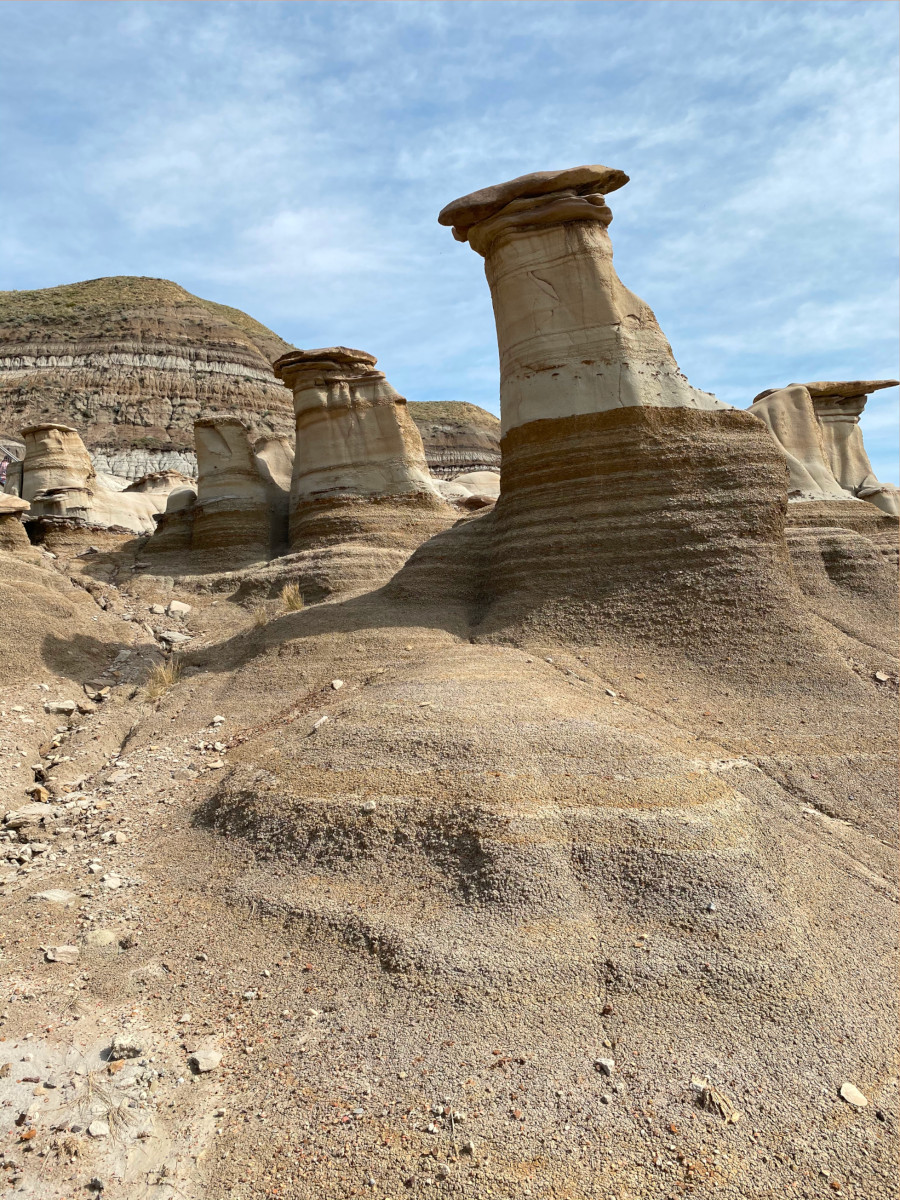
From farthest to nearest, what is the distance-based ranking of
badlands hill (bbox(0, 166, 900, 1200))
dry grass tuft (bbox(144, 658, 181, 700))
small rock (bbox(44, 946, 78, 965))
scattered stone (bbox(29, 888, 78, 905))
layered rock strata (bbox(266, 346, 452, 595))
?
layered rock strata (bbox(266, 346, 452, 595)) < dry grass tuft (bbox(144, 658, 181, 700)) < scattered stone (bbox(29, 888, 78, 905)) < small rock (bbox(44, 946, 78, 965)) < badlands hill (bbox(0, 166, 900, 1200))

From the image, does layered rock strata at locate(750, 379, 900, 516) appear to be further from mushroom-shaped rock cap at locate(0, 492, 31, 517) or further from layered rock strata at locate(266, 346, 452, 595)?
mushroom-shaped rock cap at locate(0, 492, 31, 517)

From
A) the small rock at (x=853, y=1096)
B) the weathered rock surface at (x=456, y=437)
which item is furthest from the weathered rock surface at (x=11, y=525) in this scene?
the weathered rock surface at (x=456, y=437)

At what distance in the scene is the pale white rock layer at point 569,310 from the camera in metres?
9.07

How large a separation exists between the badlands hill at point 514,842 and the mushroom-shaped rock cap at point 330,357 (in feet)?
20.1

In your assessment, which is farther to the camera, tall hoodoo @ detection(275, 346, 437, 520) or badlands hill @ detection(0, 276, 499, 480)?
badlands hill @ detection(0, 276, 499, 480)

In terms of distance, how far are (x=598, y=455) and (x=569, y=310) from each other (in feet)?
6.12

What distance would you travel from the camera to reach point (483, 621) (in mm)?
8812

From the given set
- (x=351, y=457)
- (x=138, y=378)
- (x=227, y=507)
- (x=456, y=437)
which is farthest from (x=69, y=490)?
(x=456, y=437)

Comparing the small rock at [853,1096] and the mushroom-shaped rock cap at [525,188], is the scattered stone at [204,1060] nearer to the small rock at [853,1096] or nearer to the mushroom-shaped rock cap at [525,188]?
the small rock at [853,1096]

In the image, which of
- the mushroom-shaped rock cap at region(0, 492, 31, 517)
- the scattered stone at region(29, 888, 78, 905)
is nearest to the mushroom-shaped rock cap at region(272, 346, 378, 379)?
the mushroom-shaped rock cap at region(0, 492, 31, 517)

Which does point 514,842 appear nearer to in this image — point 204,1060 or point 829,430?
point 204,1060

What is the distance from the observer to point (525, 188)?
9.36 metres

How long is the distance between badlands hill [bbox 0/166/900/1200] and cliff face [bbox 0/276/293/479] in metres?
35.9

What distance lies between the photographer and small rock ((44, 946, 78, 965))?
4.50m
